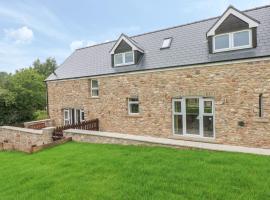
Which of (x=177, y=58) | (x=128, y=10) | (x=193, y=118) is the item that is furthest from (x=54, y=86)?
(x=193, y=118)

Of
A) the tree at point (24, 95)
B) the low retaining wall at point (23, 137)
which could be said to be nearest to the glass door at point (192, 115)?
the low retaining wall at point (23, 137)

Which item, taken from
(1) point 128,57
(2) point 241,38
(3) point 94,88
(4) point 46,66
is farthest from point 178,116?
(4) point 46,66

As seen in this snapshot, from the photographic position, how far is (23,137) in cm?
1512

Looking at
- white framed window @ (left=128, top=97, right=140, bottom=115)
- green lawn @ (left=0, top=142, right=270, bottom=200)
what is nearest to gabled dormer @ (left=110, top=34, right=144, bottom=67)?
white framed window @ (left=128, top=97, right=140, bottom=115)

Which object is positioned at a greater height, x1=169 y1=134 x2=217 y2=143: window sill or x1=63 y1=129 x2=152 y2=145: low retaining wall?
x1=63 y1=129 x2=152 y2=145: low retaining wall

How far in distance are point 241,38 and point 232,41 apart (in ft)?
1.48

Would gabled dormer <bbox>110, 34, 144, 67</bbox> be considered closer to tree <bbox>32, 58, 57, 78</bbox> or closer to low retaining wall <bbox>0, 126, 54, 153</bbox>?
low retaining wall <bbox>0, 126, 54, 153</bbox>

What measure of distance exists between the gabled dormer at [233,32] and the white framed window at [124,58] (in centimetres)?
568

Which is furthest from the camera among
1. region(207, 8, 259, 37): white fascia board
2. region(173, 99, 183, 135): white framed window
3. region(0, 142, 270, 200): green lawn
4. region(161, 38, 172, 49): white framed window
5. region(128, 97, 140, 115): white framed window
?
region(161, 38, 172, 49): white framed window

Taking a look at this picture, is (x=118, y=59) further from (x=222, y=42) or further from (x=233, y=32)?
(x=233, y=32)

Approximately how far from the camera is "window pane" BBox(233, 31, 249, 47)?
37.4 ft

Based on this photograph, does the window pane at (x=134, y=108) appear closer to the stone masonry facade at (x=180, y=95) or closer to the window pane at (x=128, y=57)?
the stone masonry facade at (x=180, y=95)

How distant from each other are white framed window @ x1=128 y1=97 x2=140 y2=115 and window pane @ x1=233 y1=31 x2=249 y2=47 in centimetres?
685

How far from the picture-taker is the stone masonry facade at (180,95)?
1053cm
